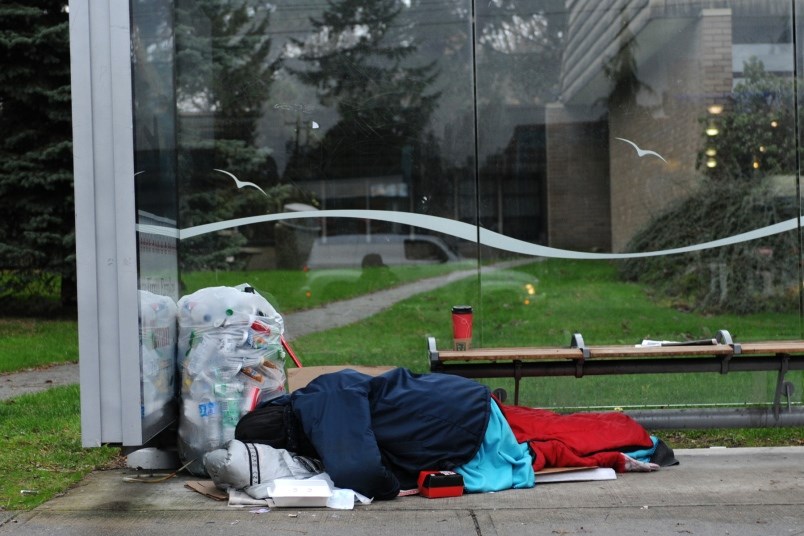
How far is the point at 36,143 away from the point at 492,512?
28.8ft

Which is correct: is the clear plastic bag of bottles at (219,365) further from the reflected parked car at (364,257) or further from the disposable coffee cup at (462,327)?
the disposable coffee cup at (462,327)

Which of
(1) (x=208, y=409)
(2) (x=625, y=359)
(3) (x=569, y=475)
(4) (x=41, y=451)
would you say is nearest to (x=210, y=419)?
(1) (x=208, y=409)

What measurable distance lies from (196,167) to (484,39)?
7.13 feet

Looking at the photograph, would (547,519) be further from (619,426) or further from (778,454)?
(778,454)

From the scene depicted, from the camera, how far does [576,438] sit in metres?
5.46

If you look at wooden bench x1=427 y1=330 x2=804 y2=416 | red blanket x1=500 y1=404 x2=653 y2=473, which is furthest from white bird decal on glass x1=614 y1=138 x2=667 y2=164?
red blanket x1=500 y1=404 x2=653 y2=473

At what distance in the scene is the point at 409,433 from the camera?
504 cm

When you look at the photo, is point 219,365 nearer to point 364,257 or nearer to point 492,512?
point 364,257

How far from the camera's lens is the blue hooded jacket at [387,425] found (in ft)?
15.9

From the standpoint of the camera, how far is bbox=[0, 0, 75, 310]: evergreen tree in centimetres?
1111

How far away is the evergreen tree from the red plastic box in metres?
7.41

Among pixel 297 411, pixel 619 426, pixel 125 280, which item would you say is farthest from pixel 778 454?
pixel 125 280

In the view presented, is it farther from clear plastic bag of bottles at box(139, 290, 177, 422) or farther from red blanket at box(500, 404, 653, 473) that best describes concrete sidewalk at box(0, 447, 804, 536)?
clear plastic bag of bottles at box(139, 290, 177, 422)

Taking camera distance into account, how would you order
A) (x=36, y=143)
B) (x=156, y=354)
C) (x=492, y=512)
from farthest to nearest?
(x=36, y=143) → (x=156, y=354) → (x=492, y=512)
